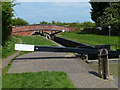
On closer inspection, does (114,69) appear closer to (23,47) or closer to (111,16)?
(23,47)

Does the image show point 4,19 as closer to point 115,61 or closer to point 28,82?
point 115,61

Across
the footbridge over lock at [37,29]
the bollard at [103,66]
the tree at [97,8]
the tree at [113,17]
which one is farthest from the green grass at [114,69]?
the footbridge over lock at [37,29]

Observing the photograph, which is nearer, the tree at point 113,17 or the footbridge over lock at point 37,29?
the tree at point 113,17

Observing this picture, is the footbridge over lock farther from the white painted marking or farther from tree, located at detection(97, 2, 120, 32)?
the white painted marking

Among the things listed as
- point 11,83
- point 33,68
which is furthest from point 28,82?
point 33,68

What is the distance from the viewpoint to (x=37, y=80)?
6.83 meters

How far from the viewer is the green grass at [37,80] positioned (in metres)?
6.26

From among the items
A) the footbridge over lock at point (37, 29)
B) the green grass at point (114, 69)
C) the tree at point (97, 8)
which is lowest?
the green grass at point (114, 69)

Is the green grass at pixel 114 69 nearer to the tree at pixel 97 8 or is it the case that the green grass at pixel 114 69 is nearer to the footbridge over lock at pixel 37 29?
the tree at pixel 97 8

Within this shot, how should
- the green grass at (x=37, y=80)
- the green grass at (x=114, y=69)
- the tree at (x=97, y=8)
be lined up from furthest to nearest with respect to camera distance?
the tree at (x=97, y=8), the green grass at (x=114, y=69), the green grass at (x=37, y=80)

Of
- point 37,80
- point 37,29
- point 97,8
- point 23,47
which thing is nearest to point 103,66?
point 37,80

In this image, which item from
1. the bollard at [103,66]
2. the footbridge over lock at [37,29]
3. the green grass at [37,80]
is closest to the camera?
the green grass at [37,80]

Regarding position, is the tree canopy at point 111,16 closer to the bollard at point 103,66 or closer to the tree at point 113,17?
the tree at point 113,17

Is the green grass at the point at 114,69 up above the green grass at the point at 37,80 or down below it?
below
